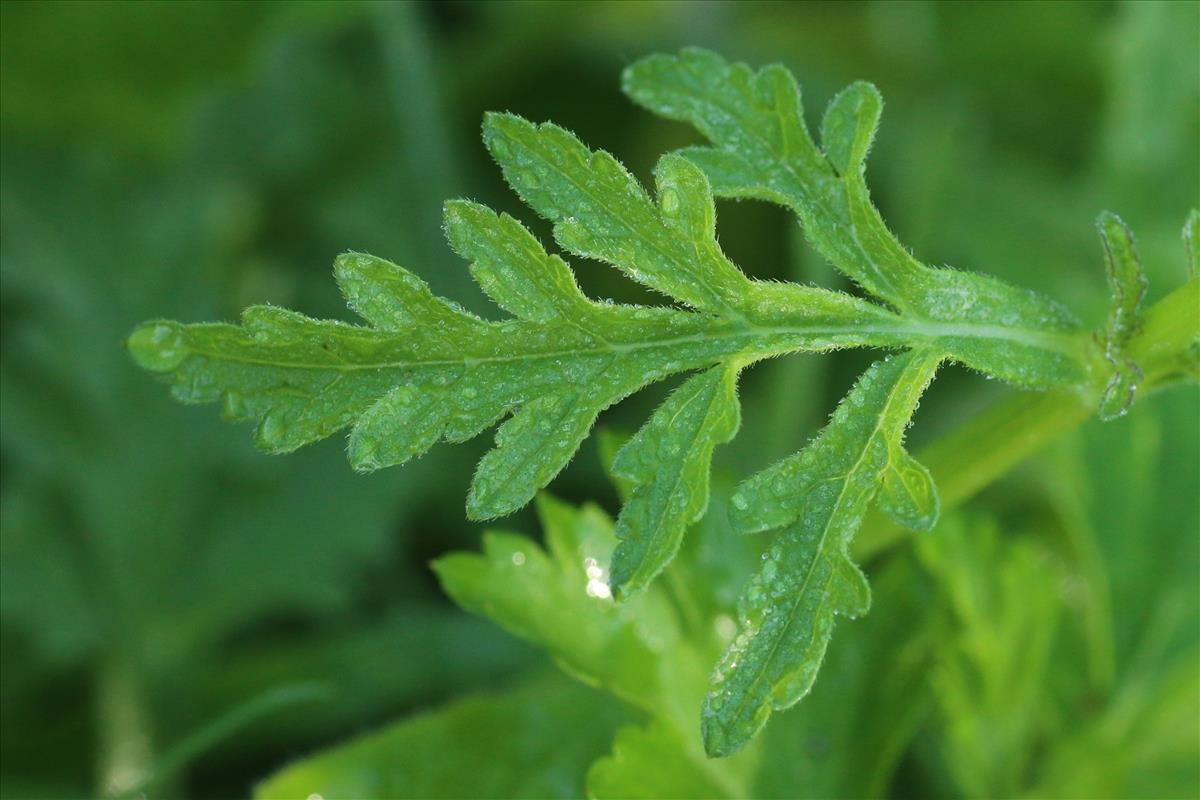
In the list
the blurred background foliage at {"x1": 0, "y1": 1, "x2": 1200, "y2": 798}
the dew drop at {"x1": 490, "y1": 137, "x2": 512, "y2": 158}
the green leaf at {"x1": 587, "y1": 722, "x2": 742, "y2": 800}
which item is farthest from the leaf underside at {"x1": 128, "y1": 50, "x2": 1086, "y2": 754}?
the blurred background foliage at {"x1": 0, "y1": 1, "x2": 1200, "y2": 798}

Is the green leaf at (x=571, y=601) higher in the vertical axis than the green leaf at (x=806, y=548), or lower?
higher

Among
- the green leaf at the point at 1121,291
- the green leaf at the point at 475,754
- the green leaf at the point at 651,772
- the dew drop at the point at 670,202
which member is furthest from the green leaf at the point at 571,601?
the green leaf at the point at 1121,291

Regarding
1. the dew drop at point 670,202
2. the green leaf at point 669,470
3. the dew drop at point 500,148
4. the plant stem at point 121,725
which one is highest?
the plant stem at point 121,725

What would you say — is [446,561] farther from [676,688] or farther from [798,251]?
[798,251]

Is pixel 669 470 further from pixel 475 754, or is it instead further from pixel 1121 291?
pixel 475 754

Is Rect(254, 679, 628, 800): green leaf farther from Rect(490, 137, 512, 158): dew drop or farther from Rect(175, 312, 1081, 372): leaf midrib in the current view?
Rect(490, 137, 512, 158): dew drop

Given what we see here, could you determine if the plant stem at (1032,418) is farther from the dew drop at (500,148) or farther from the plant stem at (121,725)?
the plant stem at (121,725)

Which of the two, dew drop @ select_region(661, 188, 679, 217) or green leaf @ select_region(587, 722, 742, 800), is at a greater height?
dew drop @ select_region(661, 188, 679, 217)

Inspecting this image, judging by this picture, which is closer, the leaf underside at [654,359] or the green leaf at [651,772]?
the leaf underside at [654,359]
